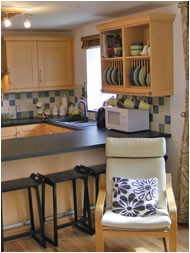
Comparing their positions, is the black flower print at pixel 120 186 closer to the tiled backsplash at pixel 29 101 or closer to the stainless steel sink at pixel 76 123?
the stainless steel sink at pixel 76 123

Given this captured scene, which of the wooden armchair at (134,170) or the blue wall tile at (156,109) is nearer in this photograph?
the wooden armchair at (134,170)

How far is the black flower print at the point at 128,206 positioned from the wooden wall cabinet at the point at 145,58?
1.27 m

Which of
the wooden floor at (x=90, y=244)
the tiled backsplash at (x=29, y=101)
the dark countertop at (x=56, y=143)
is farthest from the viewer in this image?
the tiled backsplash at (x=29, y=101)

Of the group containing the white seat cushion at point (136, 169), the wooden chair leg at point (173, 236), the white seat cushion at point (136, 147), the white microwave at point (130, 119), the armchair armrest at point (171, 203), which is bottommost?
the wooden chair leg at point (173, 236)

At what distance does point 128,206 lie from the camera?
344cm

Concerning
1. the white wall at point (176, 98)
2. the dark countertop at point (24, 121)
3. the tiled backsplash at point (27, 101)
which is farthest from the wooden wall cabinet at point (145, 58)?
the tiled backsplash at point (27, 101)

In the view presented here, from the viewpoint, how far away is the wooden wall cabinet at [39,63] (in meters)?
6.09

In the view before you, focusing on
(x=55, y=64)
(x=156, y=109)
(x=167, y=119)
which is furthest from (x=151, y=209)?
(x=55, y=64)

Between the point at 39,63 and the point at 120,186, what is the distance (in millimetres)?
3301

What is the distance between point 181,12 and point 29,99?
330 centimetres

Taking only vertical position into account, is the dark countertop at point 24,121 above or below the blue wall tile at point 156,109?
below

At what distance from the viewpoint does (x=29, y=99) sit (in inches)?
260

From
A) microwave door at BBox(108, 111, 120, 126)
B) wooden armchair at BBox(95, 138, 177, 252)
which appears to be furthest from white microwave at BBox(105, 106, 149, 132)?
wooden armchair at BBox(95, 138, 177, 252)

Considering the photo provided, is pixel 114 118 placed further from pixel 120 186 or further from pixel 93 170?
pixel 120 186
